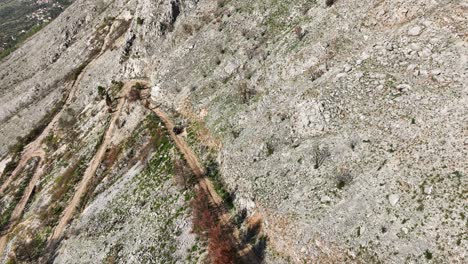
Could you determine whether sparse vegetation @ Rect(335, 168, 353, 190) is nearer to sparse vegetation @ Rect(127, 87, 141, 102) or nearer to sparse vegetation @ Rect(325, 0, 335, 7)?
sparse vegetation @ Rect(325, 0, 335, 7)

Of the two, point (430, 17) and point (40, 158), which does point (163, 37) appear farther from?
point (430, 17)

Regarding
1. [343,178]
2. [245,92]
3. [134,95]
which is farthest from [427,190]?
[134,95]

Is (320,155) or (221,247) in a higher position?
(320,155)

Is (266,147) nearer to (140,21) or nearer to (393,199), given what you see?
(393,199)

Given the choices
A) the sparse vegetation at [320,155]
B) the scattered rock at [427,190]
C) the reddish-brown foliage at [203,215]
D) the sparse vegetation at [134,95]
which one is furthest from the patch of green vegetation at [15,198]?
the scattered rock at [427,190]

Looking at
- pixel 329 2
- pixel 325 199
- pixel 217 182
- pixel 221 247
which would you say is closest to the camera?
pixel 325 199

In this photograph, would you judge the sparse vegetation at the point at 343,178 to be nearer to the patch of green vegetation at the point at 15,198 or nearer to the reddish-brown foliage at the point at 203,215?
the reddish-brown foliage at the point at 203,215

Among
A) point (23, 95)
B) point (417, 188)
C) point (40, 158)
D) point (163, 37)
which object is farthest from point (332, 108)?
point (23, 95)

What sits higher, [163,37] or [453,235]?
[163,37]

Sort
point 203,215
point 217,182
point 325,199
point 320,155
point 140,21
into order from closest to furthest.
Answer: point 325,199 → point 320,155 → point 203,215 → point 217,182 → point 140,21
